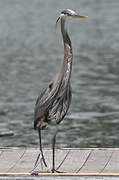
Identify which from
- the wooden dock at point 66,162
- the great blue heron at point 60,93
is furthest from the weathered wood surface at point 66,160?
the great blue heron at point 60,93

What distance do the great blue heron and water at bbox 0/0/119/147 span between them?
5.75 m

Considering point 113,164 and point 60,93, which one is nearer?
point 60,93

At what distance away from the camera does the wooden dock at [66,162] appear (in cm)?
1082

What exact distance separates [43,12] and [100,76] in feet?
63.1

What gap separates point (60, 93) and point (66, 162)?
163cm

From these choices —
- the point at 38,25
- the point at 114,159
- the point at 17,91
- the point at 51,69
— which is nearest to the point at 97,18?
the point at 38,25

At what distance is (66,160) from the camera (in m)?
11.6

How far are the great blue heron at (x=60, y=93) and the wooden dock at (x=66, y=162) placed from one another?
85 cm

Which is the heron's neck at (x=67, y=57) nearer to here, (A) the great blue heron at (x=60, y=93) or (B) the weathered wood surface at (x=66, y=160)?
(A) the great blue heron at (x=60, y=93)

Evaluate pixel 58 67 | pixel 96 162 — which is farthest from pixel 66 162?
pixel 58 67

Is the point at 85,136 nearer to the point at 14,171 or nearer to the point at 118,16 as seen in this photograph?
the point at 14,171

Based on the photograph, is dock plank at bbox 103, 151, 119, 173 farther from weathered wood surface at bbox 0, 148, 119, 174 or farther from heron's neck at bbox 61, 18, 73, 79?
heron's neck at bbox 61, 18, 73, 79

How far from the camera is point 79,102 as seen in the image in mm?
20797

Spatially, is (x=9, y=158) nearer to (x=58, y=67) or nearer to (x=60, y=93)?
(x=60, y=93)
